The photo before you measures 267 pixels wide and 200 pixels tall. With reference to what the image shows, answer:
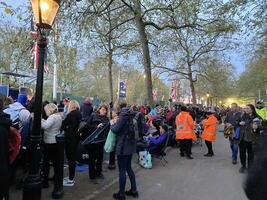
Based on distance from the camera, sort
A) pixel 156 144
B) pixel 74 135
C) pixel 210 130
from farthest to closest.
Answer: pixel 210 130, pixel 156 144, pixel 74 135

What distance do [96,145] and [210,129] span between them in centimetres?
641

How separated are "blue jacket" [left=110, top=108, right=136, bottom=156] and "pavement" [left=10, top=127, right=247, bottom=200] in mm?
1087

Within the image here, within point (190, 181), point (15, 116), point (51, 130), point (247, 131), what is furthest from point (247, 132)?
point (15, 116)

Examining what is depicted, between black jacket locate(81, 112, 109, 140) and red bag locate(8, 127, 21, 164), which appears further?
black jacket locate(81, 112, 109, 140)

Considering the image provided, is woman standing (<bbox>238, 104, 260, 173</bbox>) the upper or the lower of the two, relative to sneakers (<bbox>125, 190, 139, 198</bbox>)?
upper

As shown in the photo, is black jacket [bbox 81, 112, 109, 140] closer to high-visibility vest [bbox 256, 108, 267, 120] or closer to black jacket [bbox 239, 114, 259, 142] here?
black jacket [bbox 239, 114, 259, 142]

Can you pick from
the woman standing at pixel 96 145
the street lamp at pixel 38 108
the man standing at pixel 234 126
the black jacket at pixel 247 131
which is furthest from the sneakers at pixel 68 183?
the man standing at pixel 234 126

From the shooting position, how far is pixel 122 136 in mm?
6844

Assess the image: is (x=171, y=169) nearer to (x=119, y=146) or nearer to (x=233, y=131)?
(x=233, y=131)

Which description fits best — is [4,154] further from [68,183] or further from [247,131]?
[247,131]

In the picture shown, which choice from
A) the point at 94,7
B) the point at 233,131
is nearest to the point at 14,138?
the point at 233,131

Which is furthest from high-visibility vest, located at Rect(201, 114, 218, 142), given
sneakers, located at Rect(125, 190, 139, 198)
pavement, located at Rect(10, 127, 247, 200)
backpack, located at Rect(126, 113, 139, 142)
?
backpack, located at Rect(126, 113, 139, 142)

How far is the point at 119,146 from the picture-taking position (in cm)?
673

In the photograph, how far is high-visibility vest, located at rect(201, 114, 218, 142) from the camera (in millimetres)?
12991
